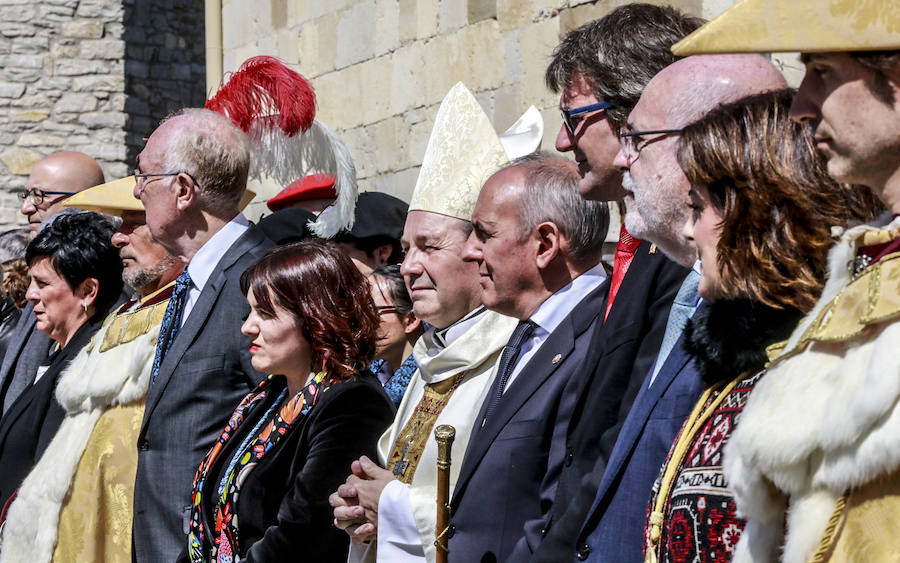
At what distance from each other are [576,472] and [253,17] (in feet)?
21.7

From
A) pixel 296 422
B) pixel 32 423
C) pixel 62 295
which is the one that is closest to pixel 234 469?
pixel 296 422

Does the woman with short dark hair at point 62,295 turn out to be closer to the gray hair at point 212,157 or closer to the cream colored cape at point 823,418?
the gray hair at point 212,157

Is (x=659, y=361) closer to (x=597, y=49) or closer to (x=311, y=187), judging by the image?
(x=597, y=49)

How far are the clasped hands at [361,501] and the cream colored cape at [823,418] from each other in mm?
1561

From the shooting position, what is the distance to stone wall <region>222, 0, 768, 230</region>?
5977 millimetres

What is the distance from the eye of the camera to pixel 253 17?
8711mm

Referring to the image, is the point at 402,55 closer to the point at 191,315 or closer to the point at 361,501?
the point at 191,315

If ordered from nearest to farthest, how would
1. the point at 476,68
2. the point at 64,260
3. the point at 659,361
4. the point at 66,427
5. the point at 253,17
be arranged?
1. the point at 659,361
2. the point at 66,427
3. the point at 64,260
4. the point at 476,68
5. the point at 253,17

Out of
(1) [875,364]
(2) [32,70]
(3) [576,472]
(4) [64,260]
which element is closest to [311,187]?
(4) [64,260]

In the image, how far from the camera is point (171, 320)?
443 centimetres

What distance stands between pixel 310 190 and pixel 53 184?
1.70m

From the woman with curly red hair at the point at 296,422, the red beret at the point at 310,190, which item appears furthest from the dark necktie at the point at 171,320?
the red beret at the point at 310,190

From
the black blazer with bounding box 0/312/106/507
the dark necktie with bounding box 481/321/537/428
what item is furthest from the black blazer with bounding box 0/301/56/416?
the dark necktie with bounding box 481/321/537/428

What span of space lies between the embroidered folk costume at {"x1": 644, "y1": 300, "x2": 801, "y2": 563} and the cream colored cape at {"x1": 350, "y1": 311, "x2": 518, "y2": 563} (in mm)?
1073
